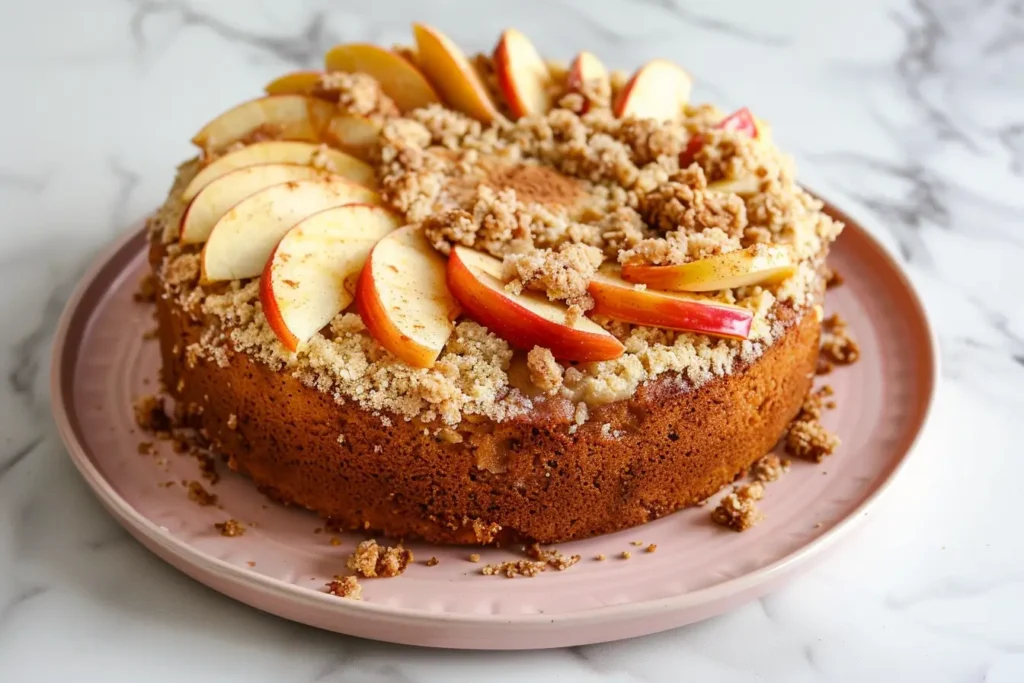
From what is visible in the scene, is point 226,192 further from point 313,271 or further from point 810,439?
point 810,439

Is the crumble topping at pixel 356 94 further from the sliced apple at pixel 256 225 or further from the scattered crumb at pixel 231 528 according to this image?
the scattered crumb at pixel 231 528

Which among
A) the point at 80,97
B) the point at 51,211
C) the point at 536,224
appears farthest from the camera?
the point at 80,97

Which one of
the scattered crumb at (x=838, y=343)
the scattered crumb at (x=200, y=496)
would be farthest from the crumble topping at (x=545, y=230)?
the scattered crumb at (x=838, y=343)

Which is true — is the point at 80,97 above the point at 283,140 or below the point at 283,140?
below

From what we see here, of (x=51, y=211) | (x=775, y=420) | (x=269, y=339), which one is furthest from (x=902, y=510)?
(x=51, y=211)

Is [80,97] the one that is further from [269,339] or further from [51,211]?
[269,339]

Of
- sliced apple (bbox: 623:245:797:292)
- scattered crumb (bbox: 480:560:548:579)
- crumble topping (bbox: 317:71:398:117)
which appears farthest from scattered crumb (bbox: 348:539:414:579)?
crumble topping (bbox: 317:71:398:117)
